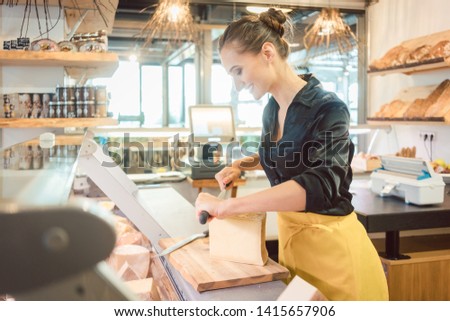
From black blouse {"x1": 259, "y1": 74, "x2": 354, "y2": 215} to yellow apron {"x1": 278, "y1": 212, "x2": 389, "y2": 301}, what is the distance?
44 mm

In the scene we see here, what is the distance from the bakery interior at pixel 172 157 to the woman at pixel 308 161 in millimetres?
176

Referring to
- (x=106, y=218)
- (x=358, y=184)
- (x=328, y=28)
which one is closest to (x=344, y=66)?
(x=328, y=28)

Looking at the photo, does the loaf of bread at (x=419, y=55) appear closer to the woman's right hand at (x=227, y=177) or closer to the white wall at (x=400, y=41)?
the white wall at (x=400, y=41)

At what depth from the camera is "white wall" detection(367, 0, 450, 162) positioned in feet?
12.1

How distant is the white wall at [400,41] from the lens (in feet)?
12.1

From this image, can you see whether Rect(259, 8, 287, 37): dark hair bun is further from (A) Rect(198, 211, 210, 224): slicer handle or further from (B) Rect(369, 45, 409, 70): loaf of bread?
(B) Rect(369, 45, 409, 70): loaf of bread

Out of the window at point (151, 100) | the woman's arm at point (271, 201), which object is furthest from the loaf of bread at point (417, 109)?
the window at point (151, 100)

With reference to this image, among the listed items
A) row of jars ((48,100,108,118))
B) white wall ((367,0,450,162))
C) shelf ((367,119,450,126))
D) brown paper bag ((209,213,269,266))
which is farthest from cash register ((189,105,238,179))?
brown paper bag ((209,213,269,266))

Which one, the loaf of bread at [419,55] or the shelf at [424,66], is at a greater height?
the loaf of bread at [419,55]

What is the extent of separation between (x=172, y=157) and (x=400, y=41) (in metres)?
2.36

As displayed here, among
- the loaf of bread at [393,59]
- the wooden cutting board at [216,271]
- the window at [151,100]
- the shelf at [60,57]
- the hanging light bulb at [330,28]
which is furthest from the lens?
the window at [151,100]

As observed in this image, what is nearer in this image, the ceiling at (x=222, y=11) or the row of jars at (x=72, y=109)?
the row of jars at (x=72, y=109)

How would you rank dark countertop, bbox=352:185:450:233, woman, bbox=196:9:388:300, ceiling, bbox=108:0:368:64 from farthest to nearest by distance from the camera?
ceiling, bbox=108:0:368:64
dark countertop, bbox=352:185:450:233
woman, bbox=196:9:388:300

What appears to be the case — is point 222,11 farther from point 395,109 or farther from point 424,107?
point 424,107
